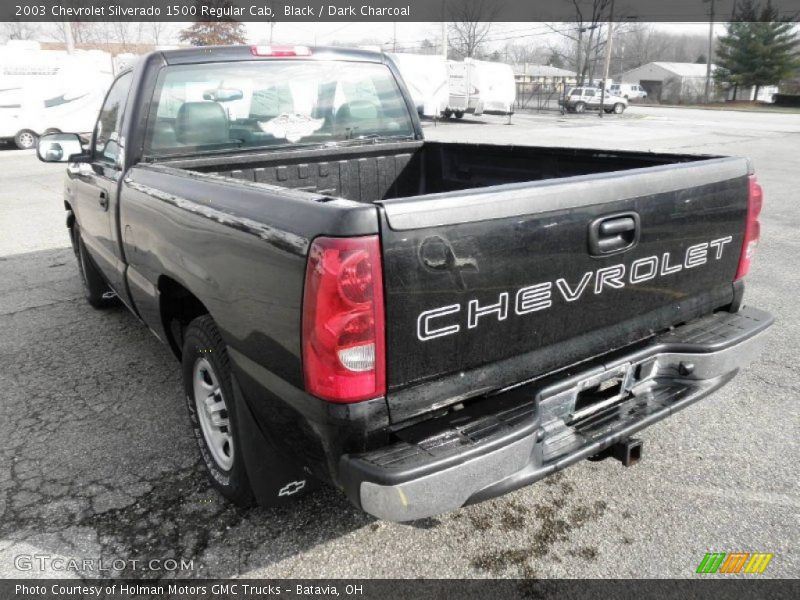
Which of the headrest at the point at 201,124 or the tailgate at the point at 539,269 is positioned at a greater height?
the headrest at the point at 201,124

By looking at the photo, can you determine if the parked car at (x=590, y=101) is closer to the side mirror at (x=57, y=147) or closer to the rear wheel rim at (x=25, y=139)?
the rear wheel rim at (x=25, y=139)

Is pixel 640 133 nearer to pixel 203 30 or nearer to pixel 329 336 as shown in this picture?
pixel 329 336

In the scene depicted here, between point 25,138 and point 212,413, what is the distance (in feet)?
67.1

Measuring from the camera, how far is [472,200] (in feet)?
6.30

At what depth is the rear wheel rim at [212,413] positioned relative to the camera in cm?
266

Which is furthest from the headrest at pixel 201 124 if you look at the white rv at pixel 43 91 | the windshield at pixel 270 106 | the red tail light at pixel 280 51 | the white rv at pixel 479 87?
the white rv at pixel 479 87

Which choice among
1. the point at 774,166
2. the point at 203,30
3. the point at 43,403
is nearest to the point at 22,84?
the point at 43,403

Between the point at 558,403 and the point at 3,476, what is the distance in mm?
2578

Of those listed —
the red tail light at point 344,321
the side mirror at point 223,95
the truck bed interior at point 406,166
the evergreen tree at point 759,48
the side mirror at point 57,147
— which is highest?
the evergreen tree at point 759,48

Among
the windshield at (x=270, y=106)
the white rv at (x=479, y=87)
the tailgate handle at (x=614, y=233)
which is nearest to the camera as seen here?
the tailgate handle at (x=614, y=233)

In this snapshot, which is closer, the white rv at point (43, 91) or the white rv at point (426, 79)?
the white rv at point (43, 91)

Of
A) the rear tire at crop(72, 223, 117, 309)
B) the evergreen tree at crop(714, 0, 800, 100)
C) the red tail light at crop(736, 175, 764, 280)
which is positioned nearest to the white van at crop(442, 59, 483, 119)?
the rear tire at crop(72, 223, 117, 309)

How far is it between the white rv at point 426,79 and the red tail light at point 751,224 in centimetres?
2580

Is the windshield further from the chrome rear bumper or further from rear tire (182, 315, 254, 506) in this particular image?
the chrome rear bumper
